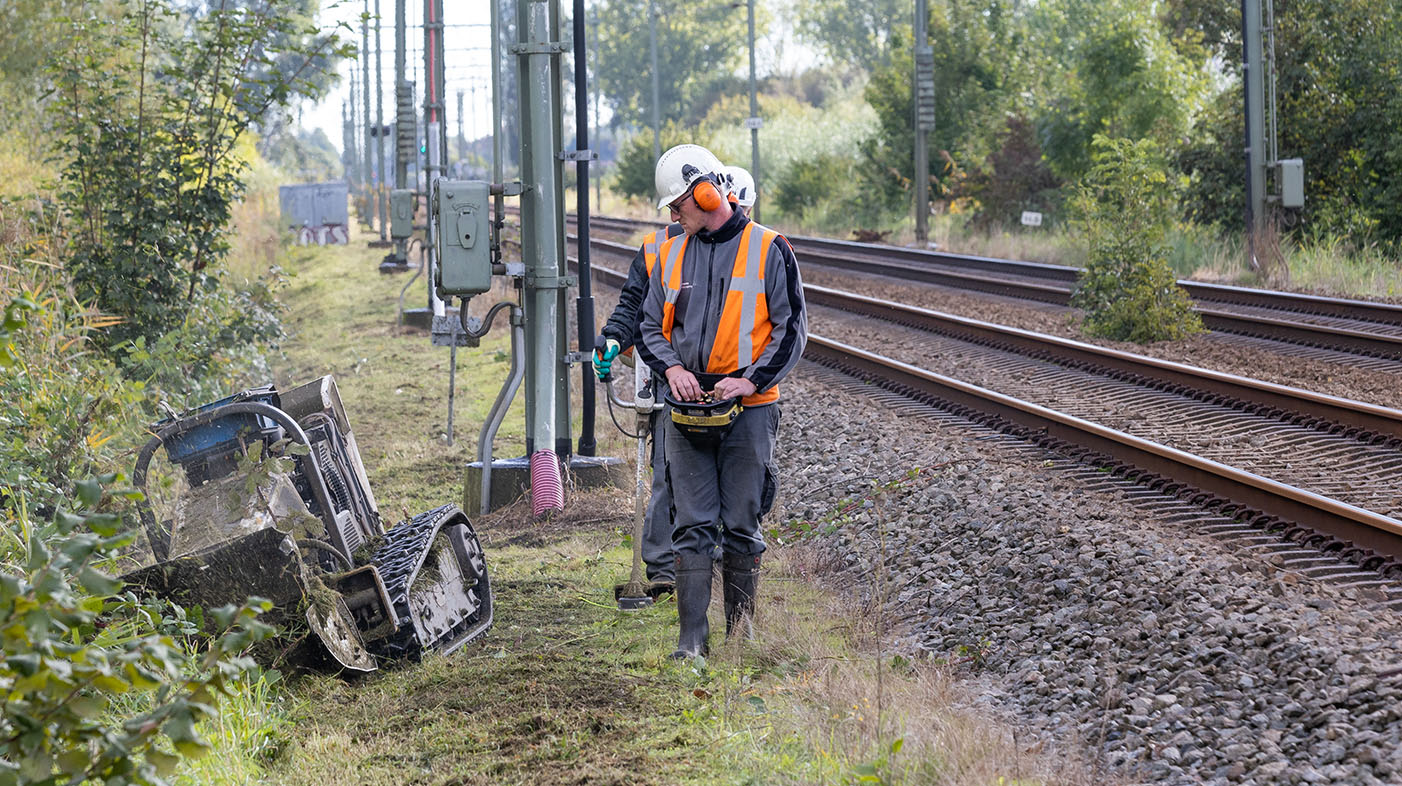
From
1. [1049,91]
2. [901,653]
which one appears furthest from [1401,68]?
[901,653]

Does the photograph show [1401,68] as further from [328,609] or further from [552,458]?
[328,609]

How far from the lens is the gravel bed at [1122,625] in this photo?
4523mm

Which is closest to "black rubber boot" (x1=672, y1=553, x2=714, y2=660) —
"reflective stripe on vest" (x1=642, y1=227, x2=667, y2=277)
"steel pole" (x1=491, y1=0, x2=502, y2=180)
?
"reflective stripe on vest" (x1=642, y1=227, x2=667, y2=277)

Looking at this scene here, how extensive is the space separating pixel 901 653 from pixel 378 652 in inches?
85.1

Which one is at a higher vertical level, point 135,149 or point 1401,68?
point 1401,68

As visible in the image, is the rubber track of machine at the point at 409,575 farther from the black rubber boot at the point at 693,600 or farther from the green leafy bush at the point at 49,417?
the green leafy bush at the point at 49,417

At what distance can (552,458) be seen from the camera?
895 centimetres

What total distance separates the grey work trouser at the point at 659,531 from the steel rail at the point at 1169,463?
9.69 ft

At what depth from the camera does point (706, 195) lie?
5.56 m

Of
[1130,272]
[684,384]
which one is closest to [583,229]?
[684,384]

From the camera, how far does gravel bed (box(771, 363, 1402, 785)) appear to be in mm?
4523

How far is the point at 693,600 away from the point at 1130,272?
33.1 feet

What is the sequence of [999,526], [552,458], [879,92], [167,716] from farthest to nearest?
[879,92] < [552,458] < [999,526] < [167,716]

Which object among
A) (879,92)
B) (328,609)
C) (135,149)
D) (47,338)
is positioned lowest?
(328,609)
